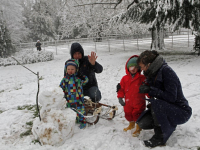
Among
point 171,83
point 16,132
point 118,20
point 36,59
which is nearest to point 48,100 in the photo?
point 16,132

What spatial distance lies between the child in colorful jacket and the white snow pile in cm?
38

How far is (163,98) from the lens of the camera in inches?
90.5

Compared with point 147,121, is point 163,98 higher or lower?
higher

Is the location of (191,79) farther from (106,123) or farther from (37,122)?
(37,122)

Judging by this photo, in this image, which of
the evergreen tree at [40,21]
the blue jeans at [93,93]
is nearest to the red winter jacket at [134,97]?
the blue jeans at [93,93]

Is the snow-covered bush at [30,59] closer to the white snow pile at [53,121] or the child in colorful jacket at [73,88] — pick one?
the child in colorful jacket at [73,88]

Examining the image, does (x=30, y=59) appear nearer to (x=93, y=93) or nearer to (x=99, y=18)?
(x=99, y=18)

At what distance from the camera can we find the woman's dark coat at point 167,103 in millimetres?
2255

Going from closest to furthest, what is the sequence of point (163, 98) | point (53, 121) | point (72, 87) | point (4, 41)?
point (163, 98) → point (53, 121) → point (72, 87) → point (4, 41)

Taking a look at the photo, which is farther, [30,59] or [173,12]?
[30,59]

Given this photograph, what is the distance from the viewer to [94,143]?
8.50 ft

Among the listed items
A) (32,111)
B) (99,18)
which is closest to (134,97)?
(32,111)

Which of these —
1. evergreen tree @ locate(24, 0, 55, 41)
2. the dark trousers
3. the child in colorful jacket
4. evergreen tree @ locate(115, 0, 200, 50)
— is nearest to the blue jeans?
the child in colorful jacket

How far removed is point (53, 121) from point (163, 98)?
1.63 metres
